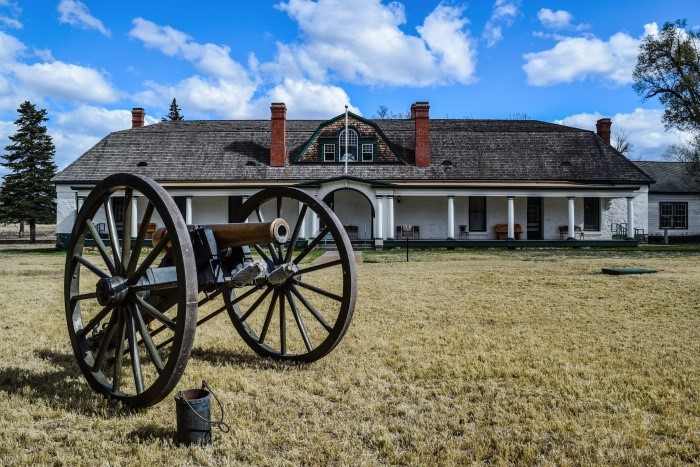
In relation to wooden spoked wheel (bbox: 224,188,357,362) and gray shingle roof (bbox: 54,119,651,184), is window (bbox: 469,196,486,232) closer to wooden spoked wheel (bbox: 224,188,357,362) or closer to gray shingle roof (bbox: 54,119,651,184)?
gray shingle roof (bbox: 54,119,651,184)

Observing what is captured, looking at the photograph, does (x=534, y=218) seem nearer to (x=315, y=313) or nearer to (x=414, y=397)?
(x=315, y=313)

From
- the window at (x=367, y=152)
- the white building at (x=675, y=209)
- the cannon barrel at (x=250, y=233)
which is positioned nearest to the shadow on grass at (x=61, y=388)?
the cannon barrel at (x=250, y=233)

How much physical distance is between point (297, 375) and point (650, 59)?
25.0m

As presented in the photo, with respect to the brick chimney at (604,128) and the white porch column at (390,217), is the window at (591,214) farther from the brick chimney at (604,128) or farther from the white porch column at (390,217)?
the white porch column at (390,217)

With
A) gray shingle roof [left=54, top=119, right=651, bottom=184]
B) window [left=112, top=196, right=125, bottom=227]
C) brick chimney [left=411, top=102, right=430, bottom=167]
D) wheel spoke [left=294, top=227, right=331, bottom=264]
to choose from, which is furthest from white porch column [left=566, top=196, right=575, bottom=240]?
wheel spoke [left=294, top=227, right=331, bottom=264]

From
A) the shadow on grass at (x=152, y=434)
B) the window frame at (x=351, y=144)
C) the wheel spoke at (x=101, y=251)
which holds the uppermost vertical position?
the window frame at (x=351, y=144)

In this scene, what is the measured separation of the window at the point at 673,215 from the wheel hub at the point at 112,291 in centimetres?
3378

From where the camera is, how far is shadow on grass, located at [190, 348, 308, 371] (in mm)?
4895

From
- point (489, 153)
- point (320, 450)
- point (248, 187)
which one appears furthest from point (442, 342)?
point (489, 153)

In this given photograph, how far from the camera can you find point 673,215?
1241 inches

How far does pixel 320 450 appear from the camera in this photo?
3.14 metres

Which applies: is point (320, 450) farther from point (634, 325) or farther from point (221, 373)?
point (634, 325)

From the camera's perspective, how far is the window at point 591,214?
27.0m

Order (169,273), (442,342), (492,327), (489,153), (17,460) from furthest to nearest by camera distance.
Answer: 1. (489,153)
2. (492,327)
3. (442,342)
4. (169,273)
5. (17,460)
